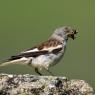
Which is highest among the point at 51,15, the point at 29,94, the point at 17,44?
the point at 51,15

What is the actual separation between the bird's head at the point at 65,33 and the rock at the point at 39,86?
4.21 metres

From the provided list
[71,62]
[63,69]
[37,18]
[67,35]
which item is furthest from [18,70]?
[37,18]

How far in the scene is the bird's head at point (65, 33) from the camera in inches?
476

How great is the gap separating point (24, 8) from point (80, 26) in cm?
581

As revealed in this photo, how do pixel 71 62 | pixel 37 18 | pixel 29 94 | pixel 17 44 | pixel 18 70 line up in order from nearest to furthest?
pixel 29 94 < pixel 18 70 < pixel 71 62 < pixel 17 44 < pixel 37 18

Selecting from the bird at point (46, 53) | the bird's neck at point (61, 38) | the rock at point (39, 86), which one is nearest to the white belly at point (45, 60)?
the bird at point (46, 53)

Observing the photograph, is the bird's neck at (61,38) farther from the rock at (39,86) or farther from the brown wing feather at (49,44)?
the rock at (39,86)

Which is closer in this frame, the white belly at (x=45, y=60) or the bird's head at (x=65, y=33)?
the white belly at (x=45, y=60)

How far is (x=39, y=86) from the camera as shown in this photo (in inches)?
298

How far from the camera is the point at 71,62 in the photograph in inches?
Result: 828

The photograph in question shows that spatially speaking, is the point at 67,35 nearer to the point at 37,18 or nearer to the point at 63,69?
the point at 63,69

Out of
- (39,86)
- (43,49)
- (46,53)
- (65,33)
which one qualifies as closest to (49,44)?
(46,53)

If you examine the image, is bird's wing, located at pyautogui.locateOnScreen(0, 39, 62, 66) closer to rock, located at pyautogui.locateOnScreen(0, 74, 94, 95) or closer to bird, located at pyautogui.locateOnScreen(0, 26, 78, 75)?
bird, located at pyautogui.locateOnScreen(0, 26, 78, 75)

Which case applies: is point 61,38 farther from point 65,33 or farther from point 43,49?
point 43,49
